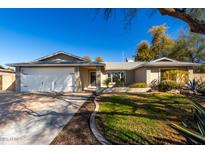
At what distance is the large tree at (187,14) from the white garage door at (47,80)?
9.92m

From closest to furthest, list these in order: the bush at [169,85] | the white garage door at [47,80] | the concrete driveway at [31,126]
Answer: the concrete driveway at [31,126]
the bush at [169,85]
the white garage door at [47,80]

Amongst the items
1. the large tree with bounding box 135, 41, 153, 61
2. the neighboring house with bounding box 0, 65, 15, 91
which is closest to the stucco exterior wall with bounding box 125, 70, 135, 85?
the large tree with bounding box 135, 41, 153, 61

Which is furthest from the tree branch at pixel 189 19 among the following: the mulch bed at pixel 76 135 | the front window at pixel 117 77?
the front window at pixel 117 77

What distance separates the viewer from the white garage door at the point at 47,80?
15.6 meters

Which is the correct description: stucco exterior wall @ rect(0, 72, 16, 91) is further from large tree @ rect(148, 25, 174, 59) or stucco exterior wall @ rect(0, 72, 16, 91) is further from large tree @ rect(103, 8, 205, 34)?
large tree @ rect(148, 25, 174, 59)

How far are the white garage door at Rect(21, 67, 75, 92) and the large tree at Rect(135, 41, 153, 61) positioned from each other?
78.3 ft

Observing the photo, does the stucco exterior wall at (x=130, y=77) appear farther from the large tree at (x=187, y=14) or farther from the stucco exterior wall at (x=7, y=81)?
the large tree at (x=187, y=14)

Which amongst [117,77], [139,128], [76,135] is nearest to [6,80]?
[117,77]

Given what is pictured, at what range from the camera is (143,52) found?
118 feet

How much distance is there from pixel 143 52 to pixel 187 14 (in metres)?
31.0

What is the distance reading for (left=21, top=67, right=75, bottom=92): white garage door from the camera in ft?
51.0

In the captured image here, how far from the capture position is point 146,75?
17.3m

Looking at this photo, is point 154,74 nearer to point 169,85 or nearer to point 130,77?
point 169,85
